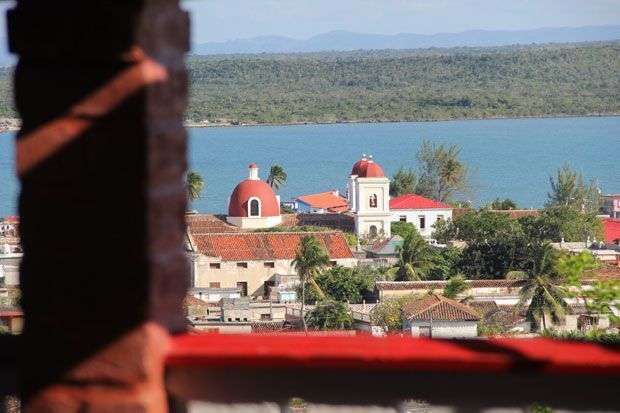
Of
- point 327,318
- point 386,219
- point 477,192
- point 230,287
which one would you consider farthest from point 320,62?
point 327,318

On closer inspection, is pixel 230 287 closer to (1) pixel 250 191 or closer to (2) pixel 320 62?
(1) pixel 250 191

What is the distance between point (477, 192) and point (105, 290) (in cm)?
8500

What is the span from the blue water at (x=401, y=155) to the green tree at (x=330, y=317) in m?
44.9

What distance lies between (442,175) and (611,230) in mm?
18845

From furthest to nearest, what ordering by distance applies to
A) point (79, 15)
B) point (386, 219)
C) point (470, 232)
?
1. point (386, 219)
2. point (470, 232)
3. point (79, 15)

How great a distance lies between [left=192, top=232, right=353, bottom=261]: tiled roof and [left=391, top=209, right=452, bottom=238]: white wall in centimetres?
1384

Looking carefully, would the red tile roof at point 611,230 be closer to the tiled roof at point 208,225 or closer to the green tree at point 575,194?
the green tree at point 575,194

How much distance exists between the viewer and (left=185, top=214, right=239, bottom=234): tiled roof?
53.6 m

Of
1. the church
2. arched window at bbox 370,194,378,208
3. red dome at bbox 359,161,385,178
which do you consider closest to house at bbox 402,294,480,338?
the church

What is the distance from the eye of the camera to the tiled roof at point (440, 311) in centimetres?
3266

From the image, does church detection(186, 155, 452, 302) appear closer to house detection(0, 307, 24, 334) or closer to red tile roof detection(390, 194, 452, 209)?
A: red tile roof detection(390, 194, 452, 209)

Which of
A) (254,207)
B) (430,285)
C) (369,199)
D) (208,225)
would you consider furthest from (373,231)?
(430,285)

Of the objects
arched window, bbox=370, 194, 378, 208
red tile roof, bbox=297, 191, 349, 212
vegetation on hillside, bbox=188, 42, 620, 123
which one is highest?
vegetation on hillside, bbox=188, 42, 620, 123

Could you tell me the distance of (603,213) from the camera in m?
79.9
